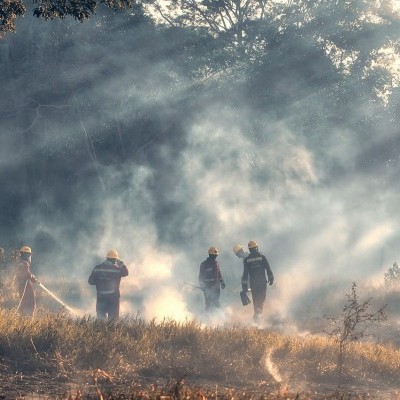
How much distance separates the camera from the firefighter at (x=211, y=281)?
1402cm

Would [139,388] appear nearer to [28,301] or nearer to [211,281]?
[28,301]

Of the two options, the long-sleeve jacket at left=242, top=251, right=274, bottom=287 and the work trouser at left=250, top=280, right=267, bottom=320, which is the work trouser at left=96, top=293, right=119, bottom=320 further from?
the work trouser at left=250, top=280, right=267, bottom=320

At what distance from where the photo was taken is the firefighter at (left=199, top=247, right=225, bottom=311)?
14023mm

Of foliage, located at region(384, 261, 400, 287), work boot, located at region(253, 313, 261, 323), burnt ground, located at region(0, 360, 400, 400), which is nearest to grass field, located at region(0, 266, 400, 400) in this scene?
burnt ground, located at region(0, 360, 400, 400)

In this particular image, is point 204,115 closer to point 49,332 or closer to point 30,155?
point 30,155

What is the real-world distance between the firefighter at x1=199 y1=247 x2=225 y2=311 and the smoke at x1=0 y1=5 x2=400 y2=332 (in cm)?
595

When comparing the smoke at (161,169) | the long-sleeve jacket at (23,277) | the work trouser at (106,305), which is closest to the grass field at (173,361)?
the work trouser at (106,305)

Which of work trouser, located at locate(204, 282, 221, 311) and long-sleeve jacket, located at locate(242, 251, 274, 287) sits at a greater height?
long-sleeve jacket, located at locate(242, 251, 274, 287)

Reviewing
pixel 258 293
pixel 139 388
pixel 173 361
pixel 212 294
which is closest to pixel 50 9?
pixel 173 361

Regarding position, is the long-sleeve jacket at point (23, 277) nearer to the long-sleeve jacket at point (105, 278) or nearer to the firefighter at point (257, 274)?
the long-sleeve jacket at point (105, 278)

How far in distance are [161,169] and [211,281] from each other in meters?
13.0

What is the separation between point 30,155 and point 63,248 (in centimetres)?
369

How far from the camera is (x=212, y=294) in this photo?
14.1m

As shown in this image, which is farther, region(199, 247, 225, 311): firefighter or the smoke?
the smoke
